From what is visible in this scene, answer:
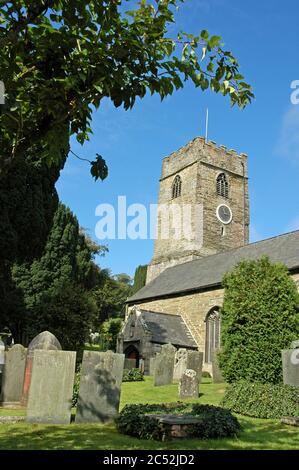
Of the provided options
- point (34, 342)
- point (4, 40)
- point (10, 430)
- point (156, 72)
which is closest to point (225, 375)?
point (34, 342)

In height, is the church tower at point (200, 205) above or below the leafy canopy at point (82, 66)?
above

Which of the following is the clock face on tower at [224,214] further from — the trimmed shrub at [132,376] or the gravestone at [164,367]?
the gravestone at [164,367]

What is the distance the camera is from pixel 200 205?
1578 inches

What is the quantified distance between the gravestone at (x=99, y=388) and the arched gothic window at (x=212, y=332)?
1784cm

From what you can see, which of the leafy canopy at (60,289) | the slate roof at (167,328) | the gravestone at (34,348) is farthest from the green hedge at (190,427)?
the slate roof at (167,328)

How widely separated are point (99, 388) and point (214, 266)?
22.2 metres

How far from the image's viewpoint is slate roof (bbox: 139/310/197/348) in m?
24.8

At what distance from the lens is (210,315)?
25.9m

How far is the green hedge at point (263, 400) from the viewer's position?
9.62 metres

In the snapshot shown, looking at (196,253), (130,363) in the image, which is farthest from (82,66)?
(196,253)

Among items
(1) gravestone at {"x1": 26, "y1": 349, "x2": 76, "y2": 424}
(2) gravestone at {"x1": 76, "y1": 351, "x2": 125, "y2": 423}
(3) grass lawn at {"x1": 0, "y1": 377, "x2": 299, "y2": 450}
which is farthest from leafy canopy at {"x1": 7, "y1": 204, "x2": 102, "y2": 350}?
(3) grass lawn at {"x1": 0, "y1": 377, "x2": 299, "y2": 450}

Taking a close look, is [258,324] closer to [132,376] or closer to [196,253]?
[132,376]
